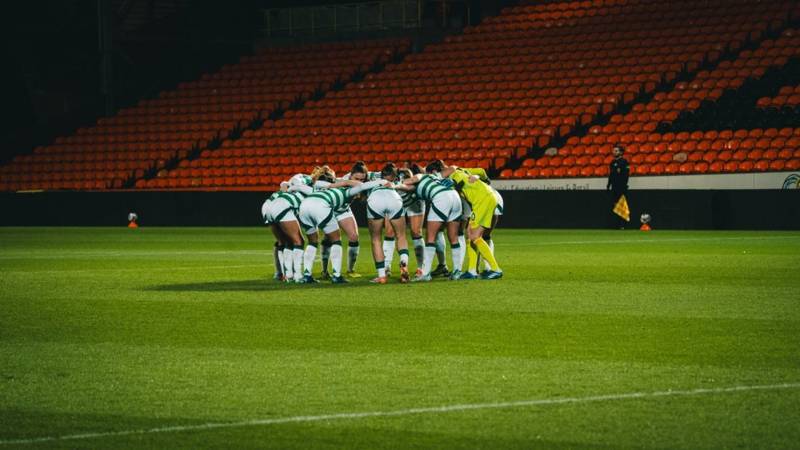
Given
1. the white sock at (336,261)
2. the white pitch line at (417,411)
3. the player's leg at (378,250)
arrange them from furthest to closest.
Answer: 1. the white sock at (336,261)
2. the player's leg at (378,250)
3. the white pitch line at (417,411)

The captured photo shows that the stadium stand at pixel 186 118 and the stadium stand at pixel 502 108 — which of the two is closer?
the stadium stand at pixel 502 108

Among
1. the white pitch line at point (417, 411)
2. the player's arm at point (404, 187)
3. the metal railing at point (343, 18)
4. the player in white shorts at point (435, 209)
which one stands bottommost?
the white pitch line at point (417, 411)

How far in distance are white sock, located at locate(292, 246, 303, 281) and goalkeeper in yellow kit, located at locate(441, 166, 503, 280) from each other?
6.71 feet

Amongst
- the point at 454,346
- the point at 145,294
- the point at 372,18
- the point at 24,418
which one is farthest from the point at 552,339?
the point at 372,18

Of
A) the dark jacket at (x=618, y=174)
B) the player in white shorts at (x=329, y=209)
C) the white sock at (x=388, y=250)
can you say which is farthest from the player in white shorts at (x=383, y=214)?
the dark jacket at (x=618, y=174)

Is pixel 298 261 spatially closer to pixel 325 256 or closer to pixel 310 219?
pixel 310 219

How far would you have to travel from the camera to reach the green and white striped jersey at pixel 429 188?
1694 centimetres

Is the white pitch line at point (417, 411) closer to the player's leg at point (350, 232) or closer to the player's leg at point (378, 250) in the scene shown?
the player's leg at point (378, 250)

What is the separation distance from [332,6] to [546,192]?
16580 millimetres

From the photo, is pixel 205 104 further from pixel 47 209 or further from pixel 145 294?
pixel 145 294

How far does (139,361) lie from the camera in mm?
9719

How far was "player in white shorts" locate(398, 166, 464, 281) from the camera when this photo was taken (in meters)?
16.9

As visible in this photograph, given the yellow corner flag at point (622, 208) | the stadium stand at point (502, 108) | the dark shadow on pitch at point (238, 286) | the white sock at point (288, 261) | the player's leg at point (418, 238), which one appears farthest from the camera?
the stadium stand at point (502, 108)

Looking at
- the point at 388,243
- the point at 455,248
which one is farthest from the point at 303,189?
the point at 455,248
